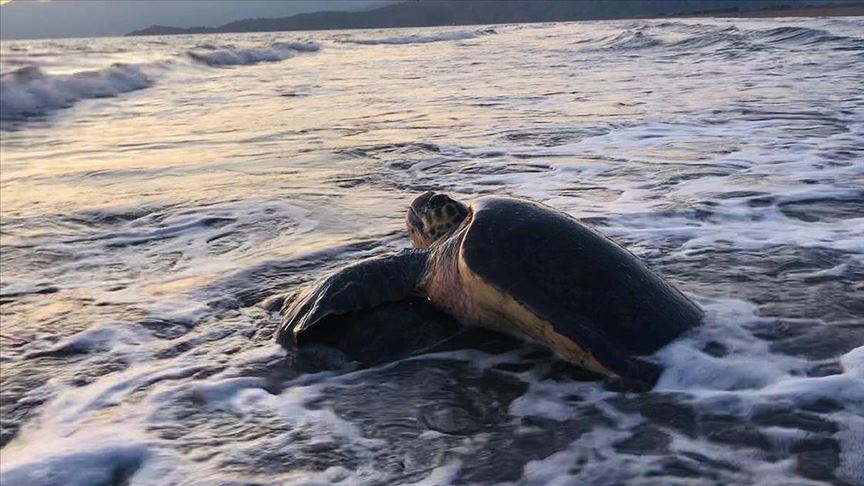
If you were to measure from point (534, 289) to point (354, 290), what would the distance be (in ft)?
2.40

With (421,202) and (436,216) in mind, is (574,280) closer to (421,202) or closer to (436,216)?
(436,216)

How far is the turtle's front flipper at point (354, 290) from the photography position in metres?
3.19

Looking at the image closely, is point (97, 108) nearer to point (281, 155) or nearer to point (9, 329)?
point (281, 155)

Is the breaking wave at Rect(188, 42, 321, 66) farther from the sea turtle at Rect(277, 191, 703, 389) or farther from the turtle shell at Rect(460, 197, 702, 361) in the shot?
the turtle shell at Rect(460, 197, 702, 361)

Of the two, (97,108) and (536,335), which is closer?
(536,335)

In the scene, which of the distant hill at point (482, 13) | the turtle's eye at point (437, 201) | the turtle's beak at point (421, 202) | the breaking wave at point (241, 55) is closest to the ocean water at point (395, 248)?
the turtle's beak at point (421, 202)

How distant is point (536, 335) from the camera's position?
309 centimetres

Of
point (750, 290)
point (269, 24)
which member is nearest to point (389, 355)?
point (750, 290)

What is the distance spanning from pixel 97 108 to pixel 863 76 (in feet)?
39.0

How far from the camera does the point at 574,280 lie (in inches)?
119

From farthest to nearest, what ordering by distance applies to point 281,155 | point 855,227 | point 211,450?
point 281,155 → point 855,227 → point 211,450

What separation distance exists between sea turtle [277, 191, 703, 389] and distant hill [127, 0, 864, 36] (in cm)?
9943


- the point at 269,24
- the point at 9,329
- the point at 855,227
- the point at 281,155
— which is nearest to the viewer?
the point at 9,329

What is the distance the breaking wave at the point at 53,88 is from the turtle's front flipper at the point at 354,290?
10.3 metres
